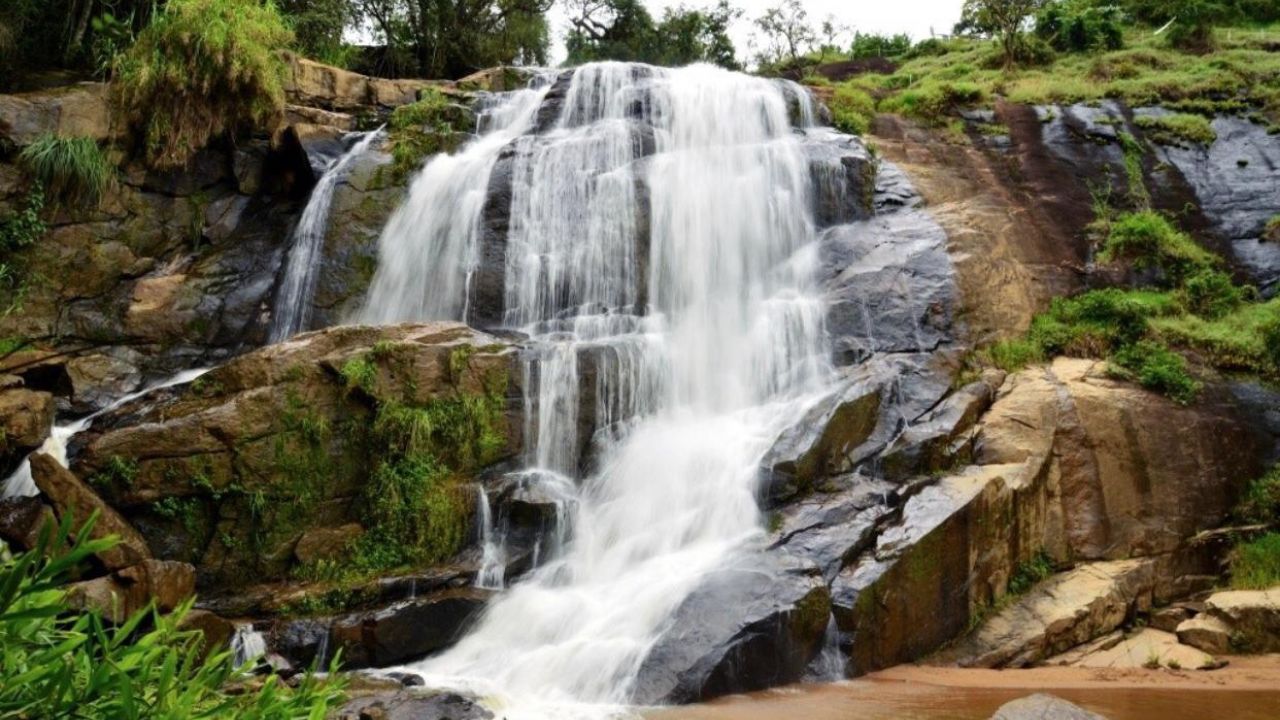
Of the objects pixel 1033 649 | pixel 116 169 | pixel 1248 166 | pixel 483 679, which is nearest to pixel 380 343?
pixel 483 679

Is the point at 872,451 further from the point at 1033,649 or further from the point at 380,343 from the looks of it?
the point at 380,343

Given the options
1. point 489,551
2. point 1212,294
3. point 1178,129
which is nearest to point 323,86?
point 489,551

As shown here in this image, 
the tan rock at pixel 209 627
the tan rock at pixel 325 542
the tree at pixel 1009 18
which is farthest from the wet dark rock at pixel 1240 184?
the tan rock at pixel 209 627

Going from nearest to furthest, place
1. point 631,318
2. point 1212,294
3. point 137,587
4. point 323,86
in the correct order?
1. point 137,587
2. point 1212,294
3. point 631,318
4. point 323,86

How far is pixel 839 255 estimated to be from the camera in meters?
13.2

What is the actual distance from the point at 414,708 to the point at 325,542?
395cm

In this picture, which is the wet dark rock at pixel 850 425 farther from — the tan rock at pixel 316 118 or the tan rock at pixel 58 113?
the tan rock at pixel 58 113

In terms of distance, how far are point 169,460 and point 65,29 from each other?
1038 centimetres

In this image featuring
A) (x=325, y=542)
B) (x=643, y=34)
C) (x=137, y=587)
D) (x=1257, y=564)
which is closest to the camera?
(x=137, y=587)

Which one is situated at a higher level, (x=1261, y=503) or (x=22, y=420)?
(x=22, y=420)

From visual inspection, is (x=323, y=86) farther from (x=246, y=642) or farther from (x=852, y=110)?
(x=246, y=642)

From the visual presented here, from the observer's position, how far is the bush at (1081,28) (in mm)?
19656

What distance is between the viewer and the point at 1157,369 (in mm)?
10375

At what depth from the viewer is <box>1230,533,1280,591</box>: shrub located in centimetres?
897
